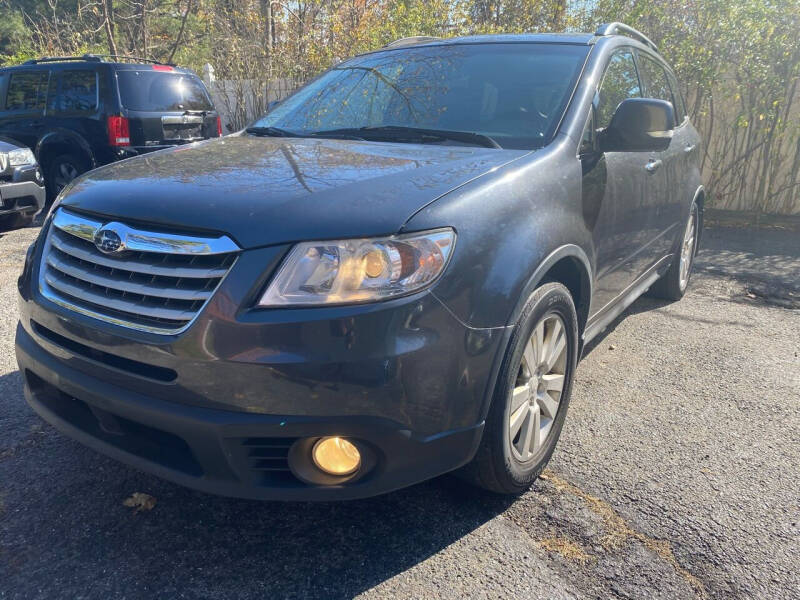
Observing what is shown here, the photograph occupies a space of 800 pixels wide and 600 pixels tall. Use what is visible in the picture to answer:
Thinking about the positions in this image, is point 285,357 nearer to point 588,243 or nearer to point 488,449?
point 488,449

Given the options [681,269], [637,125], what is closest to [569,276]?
[637,125]

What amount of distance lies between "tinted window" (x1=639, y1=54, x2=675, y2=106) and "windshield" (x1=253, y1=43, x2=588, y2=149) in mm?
988

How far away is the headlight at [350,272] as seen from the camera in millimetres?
1874

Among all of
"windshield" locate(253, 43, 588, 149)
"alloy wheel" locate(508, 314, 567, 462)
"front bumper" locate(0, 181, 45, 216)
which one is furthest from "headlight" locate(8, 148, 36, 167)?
"alloy wheel" locate(508, 314, 567, 462)

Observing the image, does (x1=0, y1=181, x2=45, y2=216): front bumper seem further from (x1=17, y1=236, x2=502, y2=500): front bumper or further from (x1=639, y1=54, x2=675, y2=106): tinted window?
(x1=639, y1=54, x2=675, y2=106): tinted window

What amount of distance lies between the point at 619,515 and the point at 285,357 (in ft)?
4.78

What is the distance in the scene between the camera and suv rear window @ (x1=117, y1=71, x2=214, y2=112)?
798cm

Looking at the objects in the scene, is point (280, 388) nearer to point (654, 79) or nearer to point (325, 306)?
point (325, 306)

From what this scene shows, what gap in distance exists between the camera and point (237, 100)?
12.5m

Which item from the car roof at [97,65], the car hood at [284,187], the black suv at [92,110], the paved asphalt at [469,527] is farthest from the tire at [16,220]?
the car hood at [284,187]

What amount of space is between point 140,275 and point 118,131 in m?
6.66

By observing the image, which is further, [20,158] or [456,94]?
[20,158]

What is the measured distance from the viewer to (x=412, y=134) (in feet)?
9.66

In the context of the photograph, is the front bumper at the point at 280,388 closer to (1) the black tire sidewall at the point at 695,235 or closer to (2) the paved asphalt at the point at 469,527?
(2) the paved asphalt at the point at 469,527
